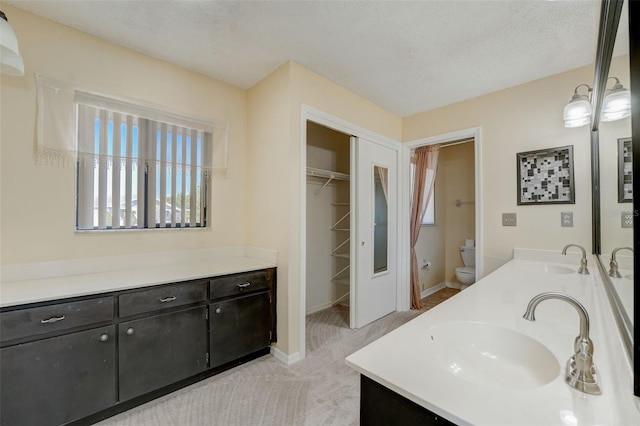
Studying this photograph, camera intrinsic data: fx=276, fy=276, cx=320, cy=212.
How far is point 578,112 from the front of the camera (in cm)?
203

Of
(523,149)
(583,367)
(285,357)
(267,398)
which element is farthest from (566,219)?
(267,398)

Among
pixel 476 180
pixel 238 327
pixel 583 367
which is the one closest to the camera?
pixel 583 367

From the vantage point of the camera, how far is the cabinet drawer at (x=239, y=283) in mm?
2061

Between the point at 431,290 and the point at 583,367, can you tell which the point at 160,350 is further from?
the point at 431,290

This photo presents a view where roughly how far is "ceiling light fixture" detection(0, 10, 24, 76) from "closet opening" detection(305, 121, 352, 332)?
2.33 m

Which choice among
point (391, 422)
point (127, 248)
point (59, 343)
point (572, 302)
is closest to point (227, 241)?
point (127, 248)

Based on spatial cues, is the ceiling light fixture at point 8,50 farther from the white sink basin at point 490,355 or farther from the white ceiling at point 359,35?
the white sink basin at point 490,355

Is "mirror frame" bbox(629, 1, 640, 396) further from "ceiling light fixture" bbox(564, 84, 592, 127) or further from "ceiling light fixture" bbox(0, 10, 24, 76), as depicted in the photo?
"ceiling light fixture" bbox(0, 10, 24, 76)

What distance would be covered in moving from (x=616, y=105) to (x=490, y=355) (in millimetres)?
1194

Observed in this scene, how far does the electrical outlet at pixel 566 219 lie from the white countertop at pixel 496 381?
119 cm

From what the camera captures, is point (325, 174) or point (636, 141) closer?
point (636, 141)

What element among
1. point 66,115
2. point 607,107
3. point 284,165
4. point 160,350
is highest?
point 66,115

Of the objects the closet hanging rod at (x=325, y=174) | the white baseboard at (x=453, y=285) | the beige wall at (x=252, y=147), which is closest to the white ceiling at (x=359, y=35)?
the beige wall at (x=252, y=147)

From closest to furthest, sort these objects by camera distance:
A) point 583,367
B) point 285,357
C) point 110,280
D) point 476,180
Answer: point 583,367 < point 110,280 < point 285,357 < point 476,180
